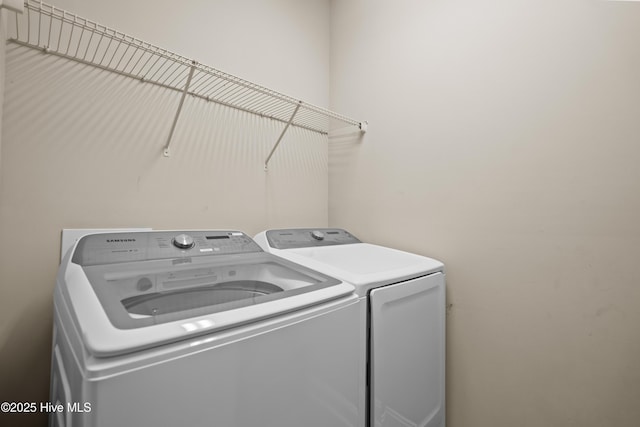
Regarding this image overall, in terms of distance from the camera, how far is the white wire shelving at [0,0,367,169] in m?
0.92

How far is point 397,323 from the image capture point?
0.95 metres

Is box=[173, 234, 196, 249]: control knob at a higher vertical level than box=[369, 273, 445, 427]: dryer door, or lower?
higher

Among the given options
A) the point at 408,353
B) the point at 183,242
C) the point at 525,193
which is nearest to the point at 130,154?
the point at 183,242

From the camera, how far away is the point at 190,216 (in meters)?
1.37

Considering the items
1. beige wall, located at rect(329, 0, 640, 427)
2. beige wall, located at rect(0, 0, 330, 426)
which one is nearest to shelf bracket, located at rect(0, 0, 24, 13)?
beige wall, located at rect(0, 0, 330, 426)

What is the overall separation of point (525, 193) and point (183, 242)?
145cm

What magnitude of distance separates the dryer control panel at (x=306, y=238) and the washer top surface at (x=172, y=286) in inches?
6.9

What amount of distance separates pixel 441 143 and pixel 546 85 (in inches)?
17.6

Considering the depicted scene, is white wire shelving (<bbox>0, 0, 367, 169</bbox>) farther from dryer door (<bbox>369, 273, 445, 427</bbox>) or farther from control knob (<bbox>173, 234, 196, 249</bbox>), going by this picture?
dryer door (<bbox>369, 273, 445, 427</bbox>)

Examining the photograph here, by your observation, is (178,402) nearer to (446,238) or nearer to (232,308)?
(232,308)

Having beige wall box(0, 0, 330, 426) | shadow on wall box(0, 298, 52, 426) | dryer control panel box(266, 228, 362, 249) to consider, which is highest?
beige wall box(0, 0, 330, 426)

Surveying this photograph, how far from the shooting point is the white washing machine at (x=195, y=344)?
1.44ft

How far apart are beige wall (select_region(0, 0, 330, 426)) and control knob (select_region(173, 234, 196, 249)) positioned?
293 mm

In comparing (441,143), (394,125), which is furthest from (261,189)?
(441,143)
